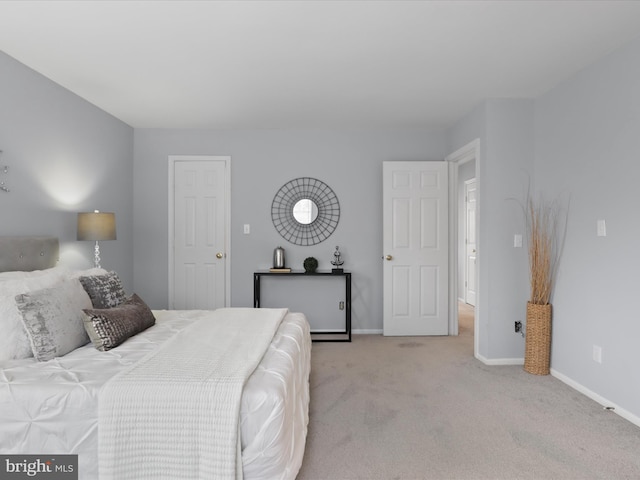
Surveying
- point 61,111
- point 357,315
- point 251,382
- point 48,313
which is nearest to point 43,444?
point 48,313

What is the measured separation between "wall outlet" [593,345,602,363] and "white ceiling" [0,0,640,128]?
2.13 meters

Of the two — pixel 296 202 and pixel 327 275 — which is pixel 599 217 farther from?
pixel 296 202

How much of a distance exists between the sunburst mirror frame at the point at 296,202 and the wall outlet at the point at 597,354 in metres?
2.83

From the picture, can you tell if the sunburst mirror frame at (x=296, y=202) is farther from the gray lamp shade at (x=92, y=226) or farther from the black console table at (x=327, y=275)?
the gray lamp shade at (x=92, y=226)

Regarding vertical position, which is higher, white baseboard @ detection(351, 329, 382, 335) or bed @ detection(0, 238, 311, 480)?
bed @ detection(0, 238, 311, 480)

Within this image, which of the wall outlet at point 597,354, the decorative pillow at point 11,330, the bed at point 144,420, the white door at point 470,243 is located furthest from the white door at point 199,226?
the white door at point 470,243

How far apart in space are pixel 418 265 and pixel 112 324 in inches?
134

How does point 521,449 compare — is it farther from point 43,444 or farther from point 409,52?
point 409,52

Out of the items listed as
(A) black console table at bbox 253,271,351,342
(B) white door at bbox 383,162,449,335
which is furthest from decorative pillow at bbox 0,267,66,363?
(B) white door at bbox 383,162,449,335

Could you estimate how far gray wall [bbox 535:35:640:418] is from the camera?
2578 mm

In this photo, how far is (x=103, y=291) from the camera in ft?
8.48

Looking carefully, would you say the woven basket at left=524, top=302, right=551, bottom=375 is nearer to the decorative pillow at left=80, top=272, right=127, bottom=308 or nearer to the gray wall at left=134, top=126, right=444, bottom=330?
the gray wall at left=134, top=126, right=444, bottom=330

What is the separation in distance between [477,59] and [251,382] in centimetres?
271

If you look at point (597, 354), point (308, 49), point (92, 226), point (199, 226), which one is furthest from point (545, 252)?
point (92, 226)
